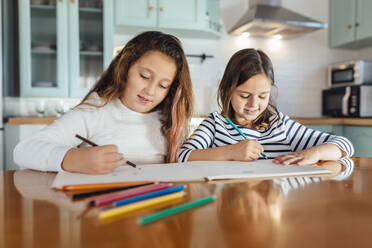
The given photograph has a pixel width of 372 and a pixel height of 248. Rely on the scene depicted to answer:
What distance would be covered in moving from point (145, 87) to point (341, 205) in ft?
2.30

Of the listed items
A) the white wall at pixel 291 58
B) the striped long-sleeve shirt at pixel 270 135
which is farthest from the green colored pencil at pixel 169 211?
the white wall at pixel 291 58

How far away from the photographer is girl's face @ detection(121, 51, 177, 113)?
3.26 feet

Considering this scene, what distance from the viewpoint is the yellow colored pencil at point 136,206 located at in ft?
1.20

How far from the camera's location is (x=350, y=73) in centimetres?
272

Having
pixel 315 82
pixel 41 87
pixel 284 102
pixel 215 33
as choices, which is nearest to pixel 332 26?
pixel 315 82

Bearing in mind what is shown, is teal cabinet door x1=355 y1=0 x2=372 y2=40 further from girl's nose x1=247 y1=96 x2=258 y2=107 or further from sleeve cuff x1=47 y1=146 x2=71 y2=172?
sleeve cuff x1=47 y1=146 x2=71 y2=172

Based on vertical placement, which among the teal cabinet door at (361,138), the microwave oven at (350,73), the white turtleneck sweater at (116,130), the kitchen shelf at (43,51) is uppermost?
the kitchen shelf at (43,51)

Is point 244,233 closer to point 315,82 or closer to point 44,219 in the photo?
point 44,219

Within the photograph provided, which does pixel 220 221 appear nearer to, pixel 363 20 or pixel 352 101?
pixel 352 101

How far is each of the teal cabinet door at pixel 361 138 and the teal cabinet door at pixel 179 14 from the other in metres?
1.57

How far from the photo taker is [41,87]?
94.6 inches

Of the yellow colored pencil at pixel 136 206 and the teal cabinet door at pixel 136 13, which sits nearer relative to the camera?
the yellow colored pencil at pixel 136 206

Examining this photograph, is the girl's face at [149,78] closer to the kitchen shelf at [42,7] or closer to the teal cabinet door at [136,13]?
the teal cabinet door at [136,13]

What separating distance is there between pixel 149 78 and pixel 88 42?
1735 millimetres
